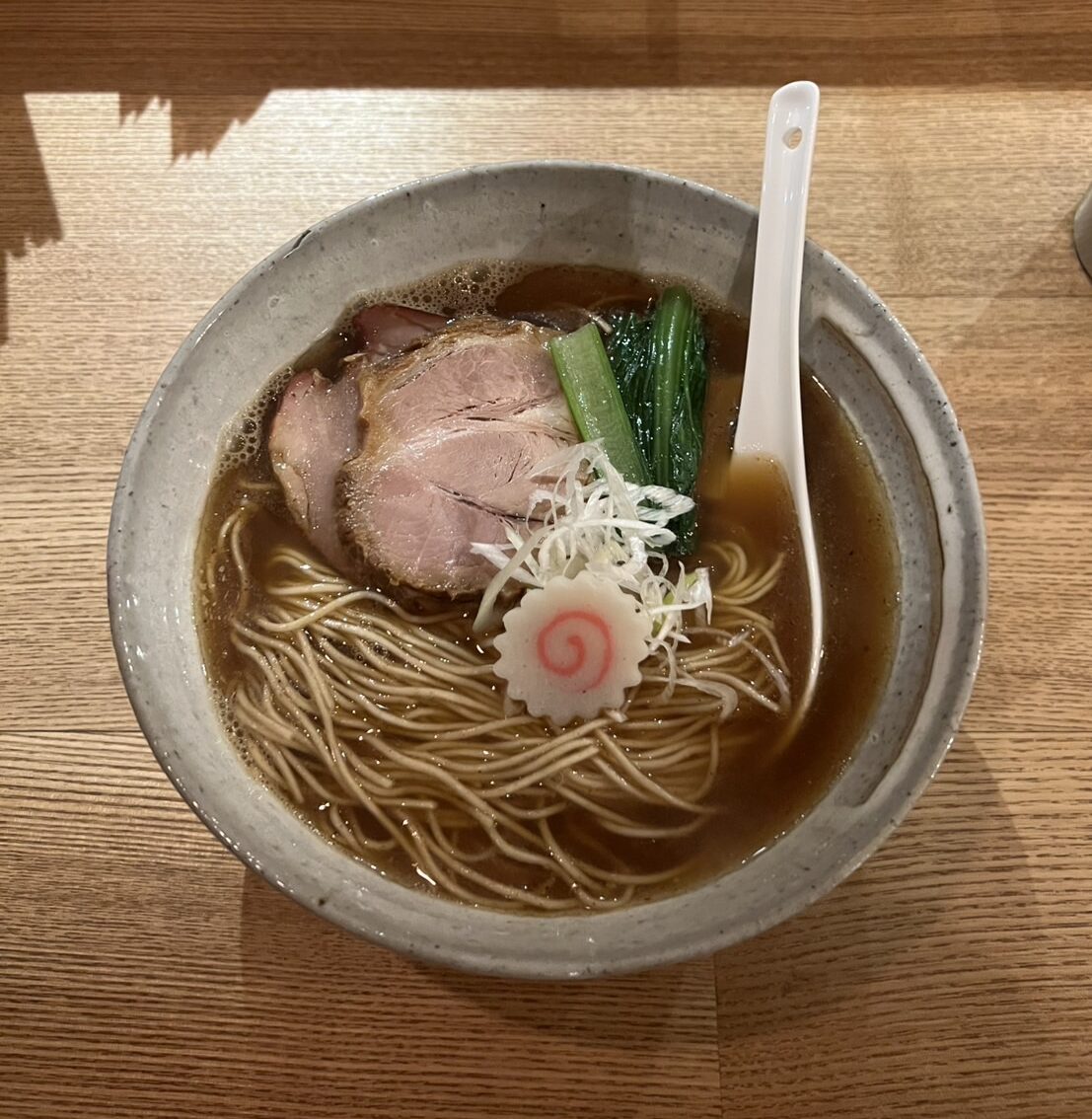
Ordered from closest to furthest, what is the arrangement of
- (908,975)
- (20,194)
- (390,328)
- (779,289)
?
(908,975) → (779,289) → (390,328) → (20,194)

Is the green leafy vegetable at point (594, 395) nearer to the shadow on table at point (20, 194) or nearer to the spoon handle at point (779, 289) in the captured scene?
the spoon handle at point (779, 289)

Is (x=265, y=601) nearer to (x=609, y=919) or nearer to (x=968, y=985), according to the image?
(x=609, y=919)

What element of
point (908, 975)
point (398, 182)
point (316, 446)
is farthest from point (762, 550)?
point (398, 182)

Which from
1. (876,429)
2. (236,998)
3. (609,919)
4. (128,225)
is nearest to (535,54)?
(128,225)

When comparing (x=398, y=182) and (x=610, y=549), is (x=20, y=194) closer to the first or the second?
(x=398, y=182)

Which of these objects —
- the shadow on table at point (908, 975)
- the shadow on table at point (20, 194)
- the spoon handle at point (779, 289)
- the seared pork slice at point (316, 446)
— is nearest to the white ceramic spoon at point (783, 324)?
the spoon handle at point (779, 289)

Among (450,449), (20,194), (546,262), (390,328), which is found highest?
(20,194)
